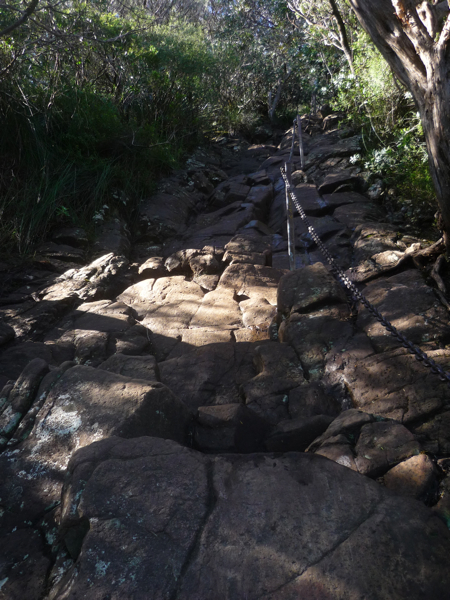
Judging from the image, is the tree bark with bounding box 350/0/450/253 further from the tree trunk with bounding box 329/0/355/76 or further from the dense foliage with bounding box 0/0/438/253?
the tree trunk with bounding box 329/0/355/76

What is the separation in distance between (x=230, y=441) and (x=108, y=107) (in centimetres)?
845

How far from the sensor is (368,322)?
3.95 meters

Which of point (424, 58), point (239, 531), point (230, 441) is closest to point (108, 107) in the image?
point (424, 58)

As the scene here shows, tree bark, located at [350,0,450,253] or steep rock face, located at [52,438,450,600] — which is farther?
tree bark, located at [350,0,450,253]

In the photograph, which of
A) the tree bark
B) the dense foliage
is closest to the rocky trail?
the tree bark

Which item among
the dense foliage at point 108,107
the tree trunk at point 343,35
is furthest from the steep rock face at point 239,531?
the tree trunk at point 343,35

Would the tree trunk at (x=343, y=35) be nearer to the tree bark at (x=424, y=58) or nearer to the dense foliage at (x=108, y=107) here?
the dense foliage at (x=108, y=107)

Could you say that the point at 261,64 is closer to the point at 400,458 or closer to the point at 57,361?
the point at 57,361

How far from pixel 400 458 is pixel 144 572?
1.43 metres

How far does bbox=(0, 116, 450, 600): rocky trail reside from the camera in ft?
5.20

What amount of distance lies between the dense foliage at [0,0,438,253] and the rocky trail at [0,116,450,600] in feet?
7.88

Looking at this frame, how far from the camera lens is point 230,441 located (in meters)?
2.62

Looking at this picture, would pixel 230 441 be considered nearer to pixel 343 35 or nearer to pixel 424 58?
pixel 424 58

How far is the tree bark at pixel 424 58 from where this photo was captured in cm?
382
